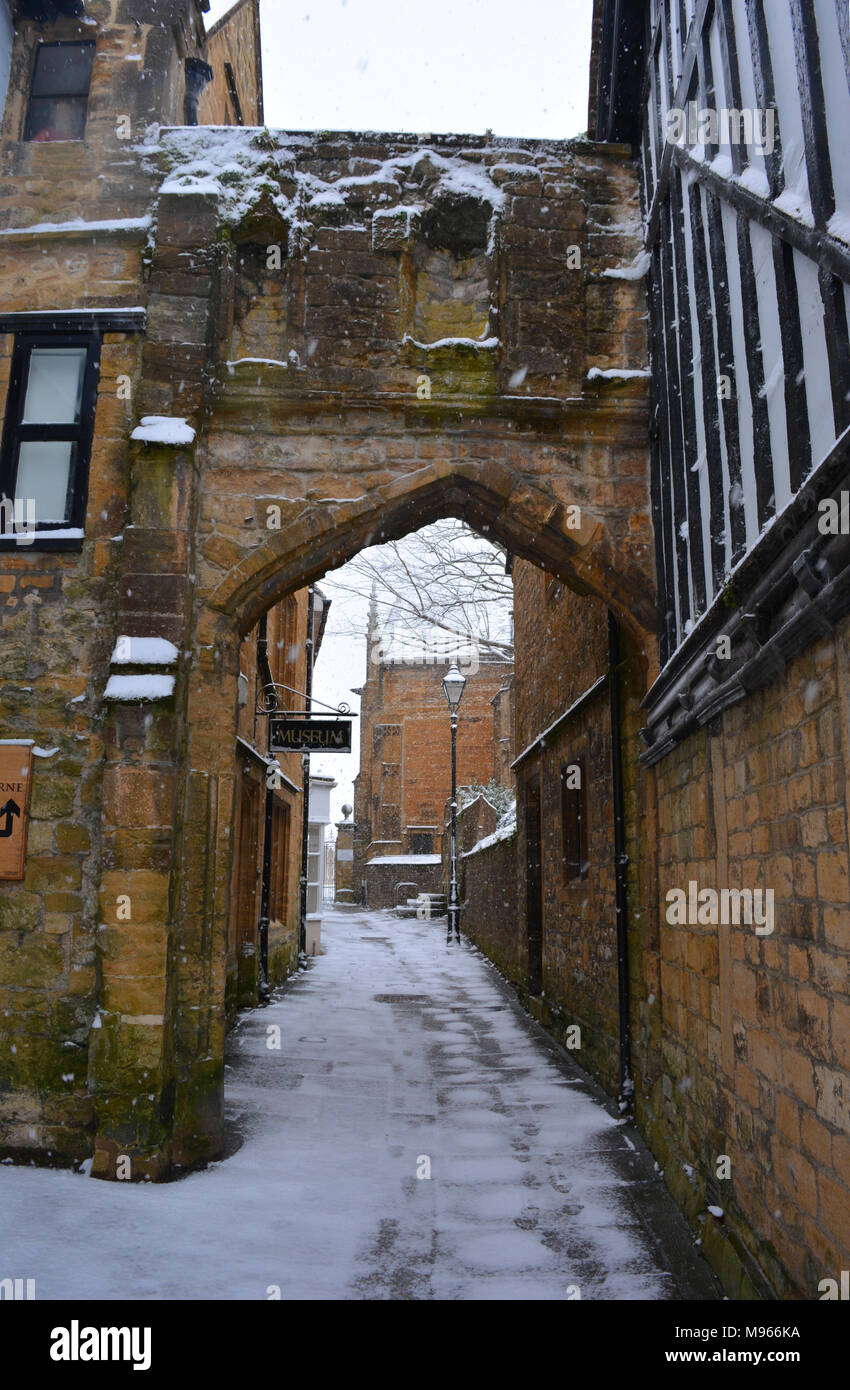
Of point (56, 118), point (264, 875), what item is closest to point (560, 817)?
point (264, 875)

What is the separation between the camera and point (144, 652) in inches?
211

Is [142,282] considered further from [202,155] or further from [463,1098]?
[463,1098]

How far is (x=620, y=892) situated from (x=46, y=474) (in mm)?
4522

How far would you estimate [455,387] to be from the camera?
5848 millimetres

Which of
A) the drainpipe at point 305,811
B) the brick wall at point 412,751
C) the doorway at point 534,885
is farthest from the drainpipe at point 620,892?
the brick wall at point 412,751

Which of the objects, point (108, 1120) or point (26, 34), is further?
point (26, 34)

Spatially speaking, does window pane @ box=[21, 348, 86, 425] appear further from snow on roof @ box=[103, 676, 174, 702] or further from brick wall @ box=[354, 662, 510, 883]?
brick wall @ box=[354, 662, 510, 883]

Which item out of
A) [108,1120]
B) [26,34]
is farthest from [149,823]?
[26,34]

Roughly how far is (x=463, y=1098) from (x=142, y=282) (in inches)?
231

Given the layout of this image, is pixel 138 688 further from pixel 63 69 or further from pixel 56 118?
pixel 63 69

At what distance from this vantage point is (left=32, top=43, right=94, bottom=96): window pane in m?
6.48

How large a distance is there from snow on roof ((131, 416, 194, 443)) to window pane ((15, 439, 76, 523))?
0.59 metres
